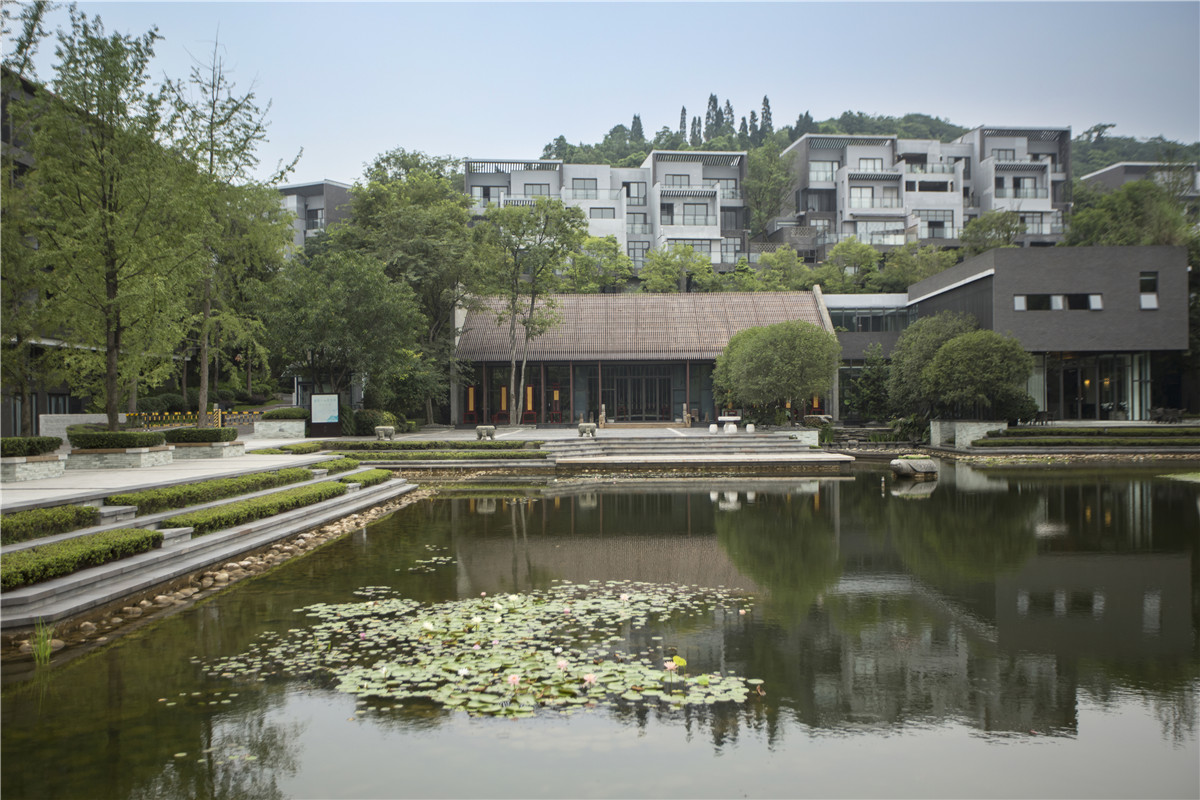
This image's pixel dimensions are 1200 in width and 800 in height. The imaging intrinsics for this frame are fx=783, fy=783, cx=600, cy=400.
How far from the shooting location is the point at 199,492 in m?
12.4

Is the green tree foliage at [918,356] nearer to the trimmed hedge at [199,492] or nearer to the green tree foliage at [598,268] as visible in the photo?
the green tree foliage at [598,268]

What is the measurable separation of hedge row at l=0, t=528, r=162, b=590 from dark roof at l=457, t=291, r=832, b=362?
2686 centimetres

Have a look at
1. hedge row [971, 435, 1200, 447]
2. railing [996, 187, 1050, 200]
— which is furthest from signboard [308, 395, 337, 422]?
railing [996, 187, 1050, 200]

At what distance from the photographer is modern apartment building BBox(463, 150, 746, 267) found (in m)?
59.3

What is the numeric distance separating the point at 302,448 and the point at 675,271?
3135cm

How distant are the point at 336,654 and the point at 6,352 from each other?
12.9m

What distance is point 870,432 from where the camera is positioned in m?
32.2

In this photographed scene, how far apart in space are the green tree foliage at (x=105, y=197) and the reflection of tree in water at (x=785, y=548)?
1262 cm

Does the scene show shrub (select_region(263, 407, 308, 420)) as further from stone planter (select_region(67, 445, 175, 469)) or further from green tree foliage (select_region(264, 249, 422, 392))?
stone planter (select_region(67, 445, 175, 469))

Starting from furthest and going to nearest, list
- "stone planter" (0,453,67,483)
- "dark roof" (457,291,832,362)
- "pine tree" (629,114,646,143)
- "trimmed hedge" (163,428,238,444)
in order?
"pine tree" (629,114,646,143) < "dark roof" (457,291,832,362) < "trimmed hedge" (163,428,238,444) < "stone planter" (0,453,67,483)

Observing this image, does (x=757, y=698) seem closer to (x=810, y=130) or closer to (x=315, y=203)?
(x=315, y=203)

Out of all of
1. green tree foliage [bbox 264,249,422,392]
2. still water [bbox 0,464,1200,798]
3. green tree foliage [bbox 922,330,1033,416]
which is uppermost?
green tree foliage [bbox 264,249,422,392]

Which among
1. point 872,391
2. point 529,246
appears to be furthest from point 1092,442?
point 529,246

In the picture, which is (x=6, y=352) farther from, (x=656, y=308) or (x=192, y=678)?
(x=656, y=308)
